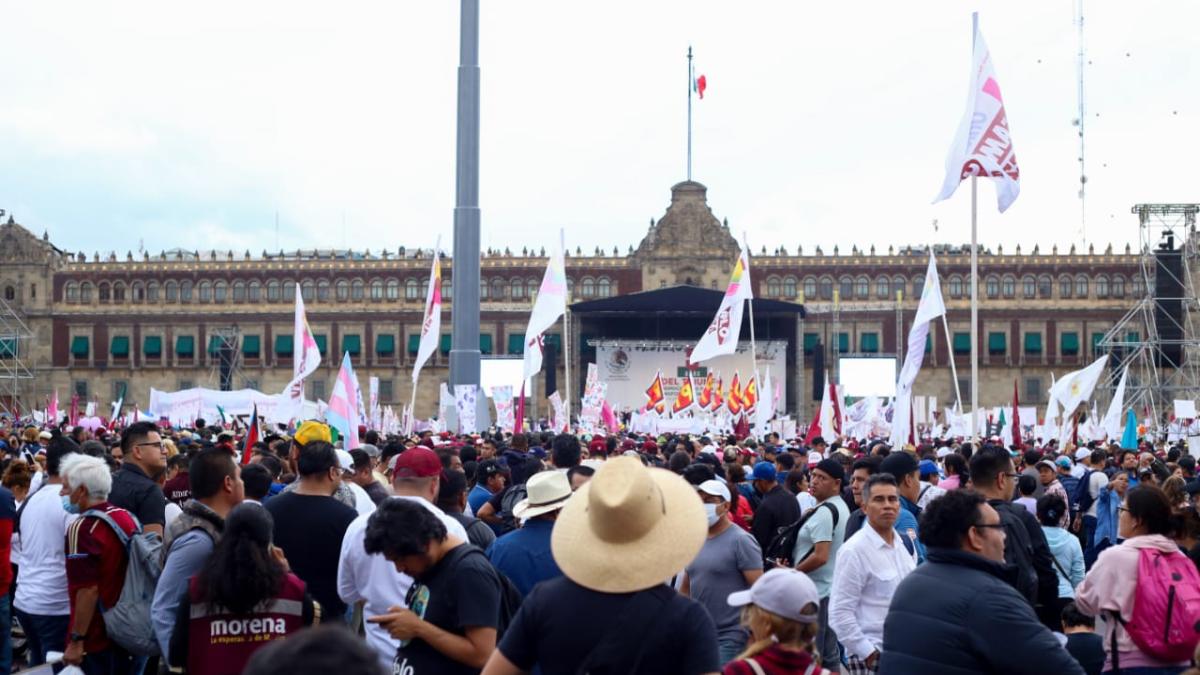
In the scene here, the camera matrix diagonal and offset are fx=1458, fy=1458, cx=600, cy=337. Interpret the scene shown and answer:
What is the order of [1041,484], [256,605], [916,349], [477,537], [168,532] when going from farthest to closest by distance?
[916,349], [1041,484], [477,537], [168,532], [256,605]

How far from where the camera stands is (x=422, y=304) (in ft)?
221

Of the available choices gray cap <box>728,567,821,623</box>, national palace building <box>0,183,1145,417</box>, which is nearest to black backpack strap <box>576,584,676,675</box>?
gray cap <box>728,567,821,623</box>

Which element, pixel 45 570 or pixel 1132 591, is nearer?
pixel 1132 591

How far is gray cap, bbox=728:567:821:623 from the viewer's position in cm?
444

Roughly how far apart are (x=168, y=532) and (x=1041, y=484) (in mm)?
8524

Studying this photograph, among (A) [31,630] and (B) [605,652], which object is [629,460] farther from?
(A) [31,630]

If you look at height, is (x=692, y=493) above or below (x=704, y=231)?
below

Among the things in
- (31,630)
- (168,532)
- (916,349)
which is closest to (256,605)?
(168,532)

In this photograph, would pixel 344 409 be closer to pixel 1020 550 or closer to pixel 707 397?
pixel 1020 550

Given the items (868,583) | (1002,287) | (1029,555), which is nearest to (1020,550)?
(1029,555)

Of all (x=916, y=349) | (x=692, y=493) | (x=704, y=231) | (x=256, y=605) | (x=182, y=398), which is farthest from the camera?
(x=704, y=231)

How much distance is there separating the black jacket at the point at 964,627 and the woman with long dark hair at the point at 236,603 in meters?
2.16

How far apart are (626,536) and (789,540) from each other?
4541 millimetres

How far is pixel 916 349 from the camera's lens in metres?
20.3
